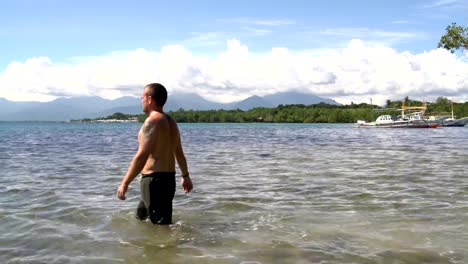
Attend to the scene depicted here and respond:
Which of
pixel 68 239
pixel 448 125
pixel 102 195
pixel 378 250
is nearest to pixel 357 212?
pixel 378 250

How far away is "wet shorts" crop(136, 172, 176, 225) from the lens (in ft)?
21.9

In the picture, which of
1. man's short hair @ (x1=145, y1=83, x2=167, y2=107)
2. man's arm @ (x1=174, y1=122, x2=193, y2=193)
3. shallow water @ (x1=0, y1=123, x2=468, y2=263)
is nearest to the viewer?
shallow water @ (x1=0, y1=123, x2=468, y2=263)

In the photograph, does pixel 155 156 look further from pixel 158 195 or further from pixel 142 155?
pixel 158 195

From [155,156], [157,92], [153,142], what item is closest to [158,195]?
[155,156]

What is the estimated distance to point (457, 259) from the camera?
5754mm

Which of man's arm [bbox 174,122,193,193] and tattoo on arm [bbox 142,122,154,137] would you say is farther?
man's arm [bbox 174,122,193,193]

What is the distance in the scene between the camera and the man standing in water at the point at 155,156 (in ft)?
21.2

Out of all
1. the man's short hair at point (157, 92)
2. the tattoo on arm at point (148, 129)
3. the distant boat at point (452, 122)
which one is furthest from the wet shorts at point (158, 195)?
the distant boat at point (452, 122)

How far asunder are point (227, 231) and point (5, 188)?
7674 mm

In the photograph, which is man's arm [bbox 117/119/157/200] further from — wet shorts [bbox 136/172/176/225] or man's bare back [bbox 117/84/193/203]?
wet shorts [bbox 136/172/176/225]

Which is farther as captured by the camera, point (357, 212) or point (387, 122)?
point (387, 122)

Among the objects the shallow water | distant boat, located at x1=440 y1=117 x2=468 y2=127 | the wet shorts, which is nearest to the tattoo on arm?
the wet shorts

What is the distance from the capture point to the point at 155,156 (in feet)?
21.9

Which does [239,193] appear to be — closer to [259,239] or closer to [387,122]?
[259,239]
